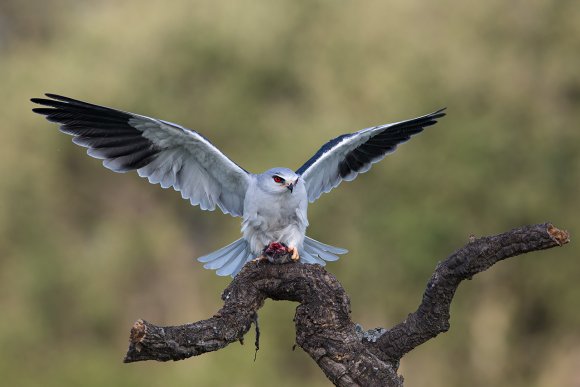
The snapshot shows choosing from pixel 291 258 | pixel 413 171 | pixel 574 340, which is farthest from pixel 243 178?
pixel 574 340

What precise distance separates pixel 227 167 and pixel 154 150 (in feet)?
1.87

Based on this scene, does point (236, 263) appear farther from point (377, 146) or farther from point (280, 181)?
point (377, 146)

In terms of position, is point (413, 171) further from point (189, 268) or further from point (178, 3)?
point (178, 3)

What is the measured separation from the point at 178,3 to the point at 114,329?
7.00 metres

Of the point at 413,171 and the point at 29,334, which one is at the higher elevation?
the point at 413,171

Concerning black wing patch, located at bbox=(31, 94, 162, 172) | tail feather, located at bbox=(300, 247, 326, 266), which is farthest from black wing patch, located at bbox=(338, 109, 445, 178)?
black wing patch, located at bbox=(31, 94, 162, 172)

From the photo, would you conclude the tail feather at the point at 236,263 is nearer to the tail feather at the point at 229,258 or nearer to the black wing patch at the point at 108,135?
the tail feather at the point at 229,258

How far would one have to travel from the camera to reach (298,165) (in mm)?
17188

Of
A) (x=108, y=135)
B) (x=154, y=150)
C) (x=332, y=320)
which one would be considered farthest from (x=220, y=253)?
(x=332, y=320)

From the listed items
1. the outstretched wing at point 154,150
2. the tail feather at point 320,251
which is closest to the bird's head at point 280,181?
the outstretched wing at point 154,150

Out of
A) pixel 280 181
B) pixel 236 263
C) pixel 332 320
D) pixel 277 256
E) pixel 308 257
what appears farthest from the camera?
pixel 236 263

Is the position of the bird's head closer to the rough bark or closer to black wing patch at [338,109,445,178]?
black wing patch at [338,109,445,178]

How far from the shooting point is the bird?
7.12 meters

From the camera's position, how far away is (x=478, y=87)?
1783 cm
